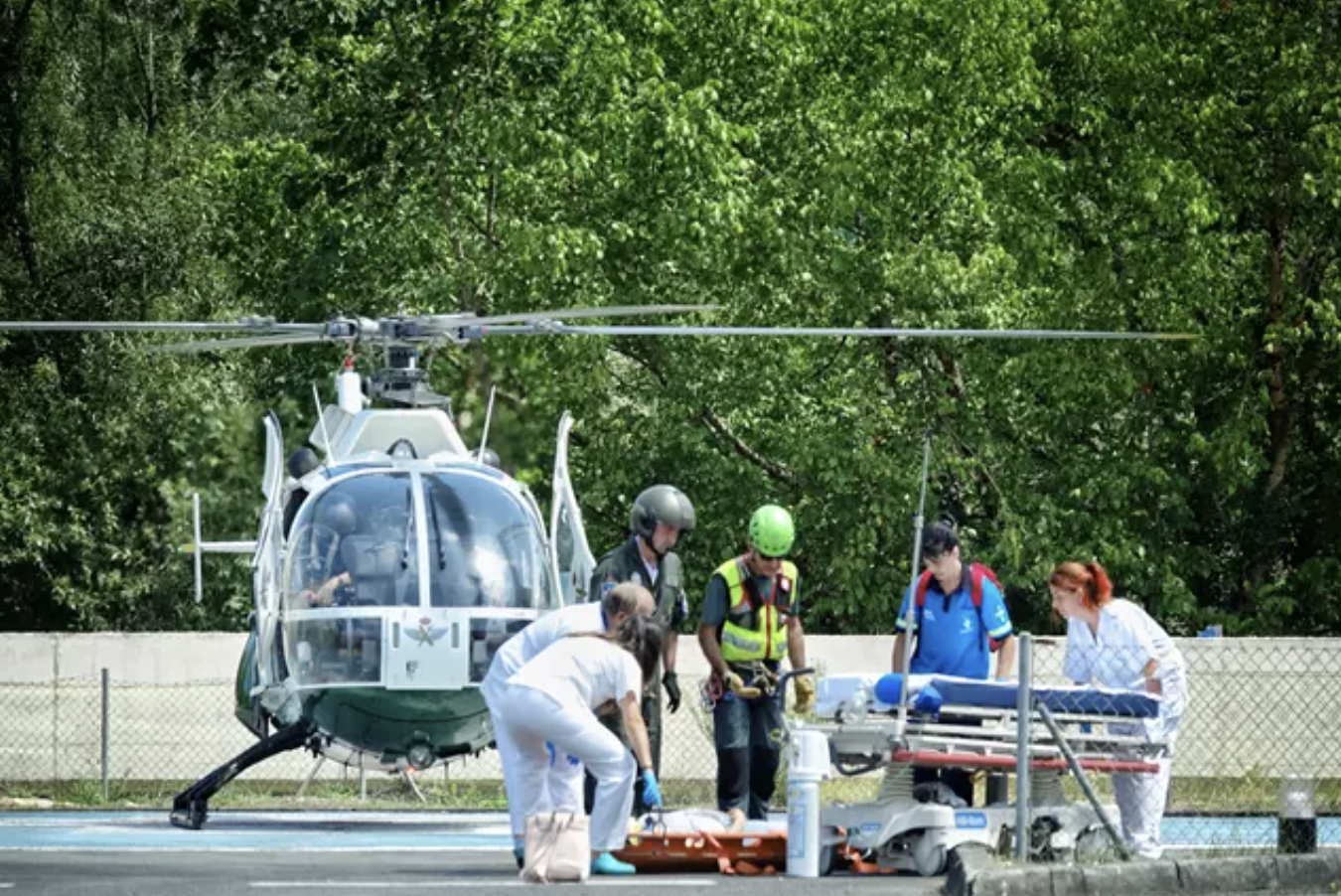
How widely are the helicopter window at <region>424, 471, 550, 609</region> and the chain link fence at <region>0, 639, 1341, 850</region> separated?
4435 mm

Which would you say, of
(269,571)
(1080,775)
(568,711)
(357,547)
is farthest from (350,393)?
(1080,775)

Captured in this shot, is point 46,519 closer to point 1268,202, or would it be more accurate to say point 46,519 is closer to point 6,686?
point 6,686

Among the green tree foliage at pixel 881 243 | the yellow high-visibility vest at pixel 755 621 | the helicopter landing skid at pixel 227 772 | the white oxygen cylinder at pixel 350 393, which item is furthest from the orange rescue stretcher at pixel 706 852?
the green tree foliage at pixel 881 243

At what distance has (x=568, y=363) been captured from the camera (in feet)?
90.3

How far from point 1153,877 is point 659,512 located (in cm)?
395

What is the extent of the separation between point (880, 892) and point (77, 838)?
23.1 feet

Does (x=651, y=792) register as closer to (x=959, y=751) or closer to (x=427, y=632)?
(x=959, y=751)

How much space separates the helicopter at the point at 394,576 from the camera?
Answer: 16.2 m

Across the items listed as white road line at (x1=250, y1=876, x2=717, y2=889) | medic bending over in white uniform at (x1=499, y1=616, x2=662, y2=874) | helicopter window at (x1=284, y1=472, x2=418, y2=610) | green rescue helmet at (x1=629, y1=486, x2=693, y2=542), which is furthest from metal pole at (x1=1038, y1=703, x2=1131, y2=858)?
helicopter window at (x1=284, y1=472, x2=418, y2=610)

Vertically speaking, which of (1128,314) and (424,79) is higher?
(424,79)

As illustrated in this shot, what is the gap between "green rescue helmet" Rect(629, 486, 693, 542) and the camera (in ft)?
49.5

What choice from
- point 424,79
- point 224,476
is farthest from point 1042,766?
point 224,476

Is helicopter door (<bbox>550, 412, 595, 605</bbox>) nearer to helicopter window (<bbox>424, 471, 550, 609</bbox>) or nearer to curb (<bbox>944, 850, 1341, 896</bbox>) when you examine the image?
helicopter window (<bbox>424, 471, 550, 609</bbox>)

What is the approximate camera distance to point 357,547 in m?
16.6
